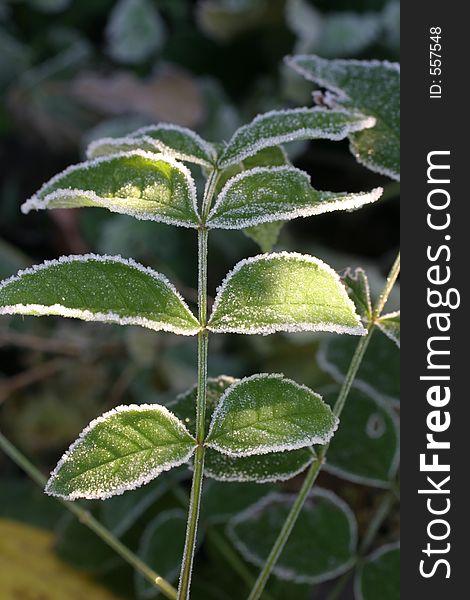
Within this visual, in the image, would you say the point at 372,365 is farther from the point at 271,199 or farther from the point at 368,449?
the point at 271,199

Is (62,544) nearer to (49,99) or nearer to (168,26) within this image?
(49,99)

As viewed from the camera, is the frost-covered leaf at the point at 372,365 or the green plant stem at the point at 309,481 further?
the frost-covered leaf at the point at 372,365

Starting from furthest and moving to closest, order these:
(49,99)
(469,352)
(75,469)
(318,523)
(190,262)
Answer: (49,99)
(190,262)
(318,523)
(469,352)
(75,469)

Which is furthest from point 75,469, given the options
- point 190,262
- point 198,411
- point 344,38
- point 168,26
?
point 168,26

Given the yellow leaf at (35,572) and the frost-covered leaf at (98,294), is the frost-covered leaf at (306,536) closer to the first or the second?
the yellow leaf at (35,572)

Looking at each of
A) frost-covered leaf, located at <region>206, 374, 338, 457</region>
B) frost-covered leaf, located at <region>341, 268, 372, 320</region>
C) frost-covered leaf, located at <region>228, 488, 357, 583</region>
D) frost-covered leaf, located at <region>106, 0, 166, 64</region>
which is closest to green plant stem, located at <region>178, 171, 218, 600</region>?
frost-covered leaf, located at <region>206, 374, 338, 457</region>

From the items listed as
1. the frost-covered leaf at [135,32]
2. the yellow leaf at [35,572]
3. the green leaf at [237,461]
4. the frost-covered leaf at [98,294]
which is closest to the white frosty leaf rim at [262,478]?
the green leaf at [237,461]
